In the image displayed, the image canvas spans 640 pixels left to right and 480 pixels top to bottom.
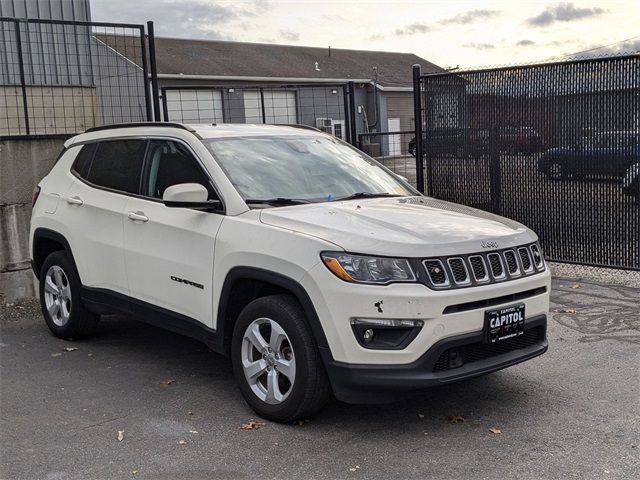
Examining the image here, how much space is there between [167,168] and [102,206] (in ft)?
2.58

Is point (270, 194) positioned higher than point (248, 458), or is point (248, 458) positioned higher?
point (270, 194)

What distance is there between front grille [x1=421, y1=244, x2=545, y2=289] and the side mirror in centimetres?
160

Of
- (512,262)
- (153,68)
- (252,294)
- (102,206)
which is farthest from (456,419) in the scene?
(153,68)

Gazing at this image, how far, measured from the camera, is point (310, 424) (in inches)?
177

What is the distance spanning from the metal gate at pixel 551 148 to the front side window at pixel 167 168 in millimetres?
4771

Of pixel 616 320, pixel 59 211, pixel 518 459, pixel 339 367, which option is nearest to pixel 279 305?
pixel 339 367

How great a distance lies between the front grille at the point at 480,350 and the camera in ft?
13.8

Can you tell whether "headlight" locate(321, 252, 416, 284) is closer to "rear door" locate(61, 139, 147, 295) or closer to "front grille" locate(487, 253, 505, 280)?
"front grille" locate(487, 253, 505, 280)

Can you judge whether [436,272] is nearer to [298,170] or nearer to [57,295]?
[298,170]

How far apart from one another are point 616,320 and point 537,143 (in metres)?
2.63

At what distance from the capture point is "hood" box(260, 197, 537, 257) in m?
4.16

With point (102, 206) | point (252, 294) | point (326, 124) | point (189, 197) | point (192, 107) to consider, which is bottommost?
point (252, 294)

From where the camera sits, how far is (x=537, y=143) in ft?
28.1

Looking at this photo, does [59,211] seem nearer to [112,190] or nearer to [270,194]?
[112,190]
